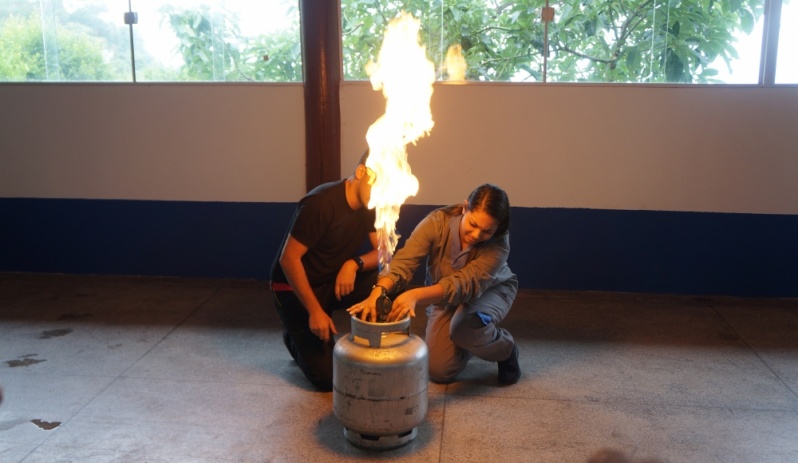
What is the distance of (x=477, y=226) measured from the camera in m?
3.42

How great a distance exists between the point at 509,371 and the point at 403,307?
38.1 inches

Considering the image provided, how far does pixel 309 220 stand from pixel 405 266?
19.9 inches

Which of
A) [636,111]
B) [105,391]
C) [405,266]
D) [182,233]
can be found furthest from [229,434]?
[636,111]

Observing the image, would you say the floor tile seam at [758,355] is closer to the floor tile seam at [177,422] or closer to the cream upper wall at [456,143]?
the cream upper wall at [456,143]

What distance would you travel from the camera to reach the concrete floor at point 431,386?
10.4 feet

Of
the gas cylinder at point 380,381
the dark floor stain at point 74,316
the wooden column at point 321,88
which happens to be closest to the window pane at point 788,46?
the wooden column at point 321,88

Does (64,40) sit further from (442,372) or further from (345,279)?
(442,372)

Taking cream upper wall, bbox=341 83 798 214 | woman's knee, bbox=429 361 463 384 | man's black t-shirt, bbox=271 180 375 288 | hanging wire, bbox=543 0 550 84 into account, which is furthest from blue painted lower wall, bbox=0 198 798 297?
woman's knee, bbox=429 361 463 384

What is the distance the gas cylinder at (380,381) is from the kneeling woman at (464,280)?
0.86 feet

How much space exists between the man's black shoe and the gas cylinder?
32.7 inches

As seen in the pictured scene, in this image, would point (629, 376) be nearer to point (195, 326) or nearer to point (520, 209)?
point (520, 209)

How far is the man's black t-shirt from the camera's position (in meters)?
3.56

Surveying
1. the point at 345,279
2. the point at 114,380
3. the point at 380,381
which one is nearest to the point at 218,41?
the point at 345,279

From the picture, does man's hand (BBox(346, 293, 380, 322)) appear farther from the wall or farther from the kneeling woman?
the wall
